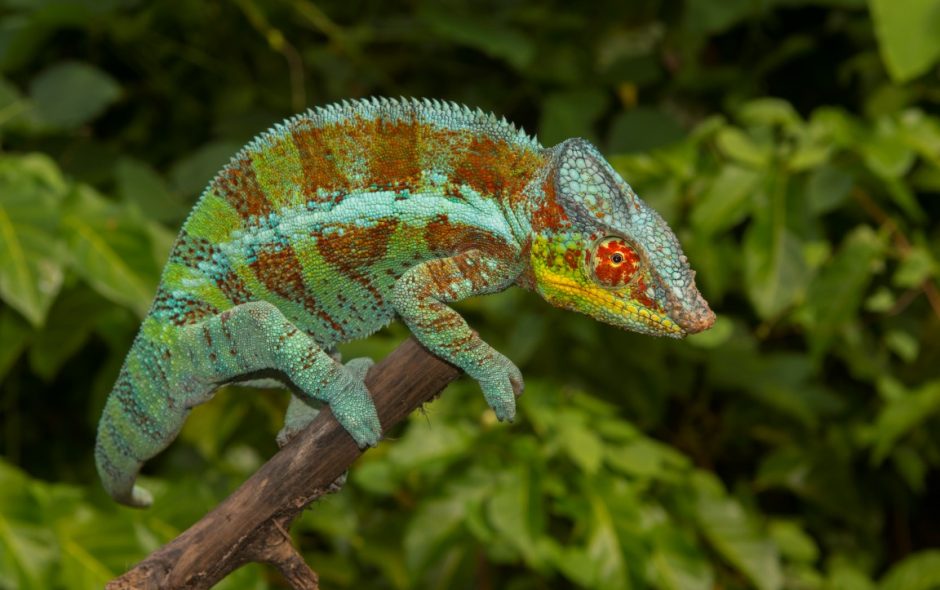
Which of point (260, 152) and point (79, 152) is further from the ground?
point (260, 152)

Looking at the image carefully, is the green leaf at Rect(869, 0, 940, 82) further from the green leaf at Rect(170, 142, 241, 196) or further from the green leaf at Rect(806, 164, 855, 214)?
the green leaf at Rect(170, 142, 241, 196)

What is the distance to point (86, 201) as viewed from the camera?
2.35 metres

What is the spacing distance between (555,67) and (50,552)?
6.64 ft

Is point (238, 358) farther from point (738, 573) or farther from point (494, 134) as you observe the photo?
point (738, 573)

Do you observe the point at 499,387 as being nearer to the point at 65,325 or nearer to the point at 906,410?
the point at 65,325

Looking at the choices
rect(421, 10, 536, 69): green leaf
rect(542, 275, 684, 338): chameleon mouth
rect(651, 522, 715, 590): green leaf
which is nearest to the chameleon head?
rect(542, 275, 684, 338): chameleon mouth

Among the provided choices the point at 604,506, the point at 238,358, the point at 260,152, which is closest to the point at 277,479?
the point at 238,358

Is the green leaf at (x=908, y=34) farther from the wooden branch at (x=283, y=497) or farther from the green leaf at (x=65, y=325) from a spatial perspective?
the green leaf at (x=65, y=325)

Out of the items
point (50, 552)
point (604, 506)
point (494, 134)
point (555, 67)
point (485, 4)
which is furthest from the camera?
point (485, 4)

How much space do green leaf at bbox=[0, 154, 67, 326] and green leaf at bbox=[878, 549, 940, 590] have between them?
246 cm

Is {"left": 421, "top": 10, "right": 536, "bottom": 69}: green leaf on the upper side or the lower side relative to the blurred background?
upper

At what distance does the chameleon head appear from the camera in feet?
3.54

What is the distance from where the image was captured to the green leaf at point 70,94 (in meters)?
3.00

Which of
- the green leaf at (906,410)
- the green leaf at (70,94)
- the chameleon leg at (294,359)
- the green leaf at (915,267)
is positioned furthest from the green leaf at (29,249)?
the green leaf at (906,410)
